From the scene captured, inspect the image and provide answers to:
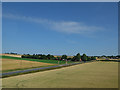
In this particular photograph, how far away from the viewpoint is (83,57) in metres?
194

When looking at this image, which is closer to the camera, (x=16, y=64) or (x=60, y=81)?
(x=60, y=81)

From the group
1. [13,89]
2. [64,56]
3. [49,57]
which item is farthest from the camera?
[64,56]

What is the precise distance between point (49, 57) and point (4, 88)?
154m

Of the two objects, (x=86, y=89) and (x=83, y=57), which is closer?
(x=86, y=89)

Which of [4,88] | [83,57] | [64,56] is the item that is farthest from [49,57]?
[4,88]

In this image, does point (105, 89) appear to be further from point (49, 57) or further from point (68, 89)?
point (49, 57)

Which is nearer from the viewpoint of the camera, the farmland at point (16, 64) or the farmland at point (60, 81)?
the farmland at point (60, 81)

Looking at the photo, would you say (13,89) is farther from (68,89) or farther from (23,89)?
(68,89)

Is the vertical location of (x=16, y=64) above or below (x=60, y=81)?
below

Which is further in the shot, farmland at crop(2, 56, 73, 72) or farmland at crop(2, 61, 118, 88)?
farmland at crop(2, 56, 73, 72)

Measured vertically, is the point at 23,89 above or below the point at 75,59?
above

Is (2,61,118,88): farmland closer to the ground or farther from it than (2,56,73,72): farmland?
farther from it

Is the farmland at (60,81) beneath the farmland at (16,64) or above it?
above

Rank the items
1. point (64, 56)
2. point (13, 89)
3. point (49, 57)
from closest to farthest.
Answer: point (13, 89), point (49, 57), point (64, 56)
